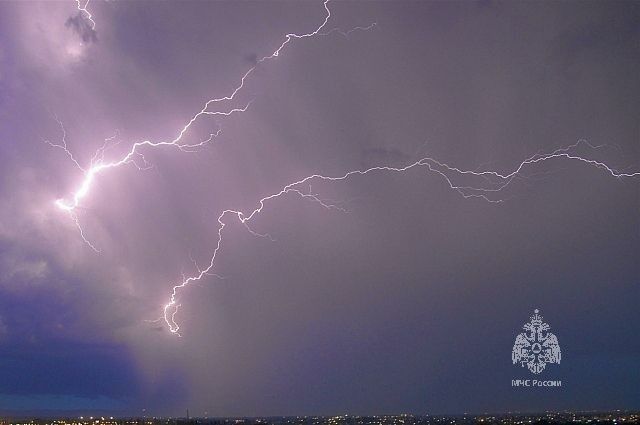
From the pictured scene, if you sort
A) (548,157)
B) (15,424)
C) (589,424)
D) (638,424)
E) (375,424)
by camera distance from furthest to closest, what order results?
(375,424) < (15,424) < (589,424) < (638,424) < (548,157)

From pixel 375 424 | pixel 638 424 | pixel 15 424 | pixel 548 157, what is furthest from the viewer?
pixel 375 424

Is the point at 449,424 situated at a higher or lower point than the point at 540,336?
lower

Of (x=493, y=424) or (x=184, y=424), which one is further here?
(x=184, y=424)

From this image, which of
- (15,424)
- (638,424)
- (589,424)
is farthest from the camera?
(15,424)

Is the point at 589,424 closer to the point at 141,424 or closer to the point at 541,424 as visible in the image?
the point at 541,424

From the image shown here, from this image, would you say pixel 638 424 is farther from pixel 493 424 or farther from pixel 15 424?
pixel 15 424

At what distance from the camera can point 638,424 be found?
226 feet

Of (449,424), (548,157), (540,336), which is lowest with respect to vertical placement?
(449,424)

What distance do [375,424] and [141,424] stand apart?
36736mm

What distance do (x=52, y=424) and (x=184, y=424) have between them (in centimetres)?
1954

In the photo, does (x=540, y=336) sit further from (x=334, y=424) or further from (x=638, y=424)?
(x=334, y=424)

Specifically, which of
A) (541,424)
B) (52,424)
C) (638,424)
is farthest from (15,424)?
(638,424)

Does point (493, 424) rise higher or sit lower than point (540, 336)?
lower

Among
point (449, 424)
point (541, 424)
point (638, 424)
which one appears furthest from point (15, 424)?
point (638, 424)
